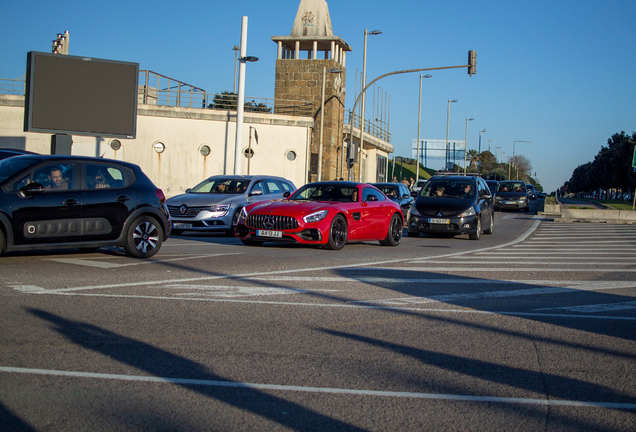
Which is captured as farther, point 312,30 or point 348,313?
point 312,30

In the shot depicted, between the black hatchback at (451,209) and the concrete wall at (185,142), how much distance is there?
756 inches

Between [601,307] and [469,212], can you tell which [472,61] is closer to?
[469,212]

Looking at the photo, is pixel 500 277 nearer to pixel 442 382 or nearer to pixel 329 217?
pixel 329 217

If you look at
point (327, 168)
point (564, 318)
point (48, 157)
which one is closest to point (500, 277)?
point (564, 318)

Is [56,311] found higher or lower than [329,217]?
lower

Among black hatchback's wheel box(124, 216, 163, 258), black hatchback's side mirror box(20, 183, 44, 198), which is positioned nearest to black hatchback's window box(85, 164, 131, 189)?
black hatchback's wheel box(124, 216, 163, 258)

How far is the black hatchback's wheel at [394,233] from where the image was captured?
14546 mm

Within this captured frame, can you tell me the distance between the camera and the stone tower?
3991 cm

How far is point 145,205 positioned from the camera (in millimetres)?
10305

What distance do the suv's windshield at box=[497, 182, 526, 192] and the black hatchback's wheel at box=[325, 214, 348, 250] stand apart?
28147 millimetres

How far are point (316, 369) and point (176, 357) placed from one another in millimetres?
1018

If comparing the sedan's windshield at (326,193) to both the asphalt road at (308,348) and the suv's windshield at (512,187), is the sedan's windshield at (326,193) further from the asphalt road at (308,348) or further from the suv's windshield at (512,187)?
the suv's windshield at (512,187)

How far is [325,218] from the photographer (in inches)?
489

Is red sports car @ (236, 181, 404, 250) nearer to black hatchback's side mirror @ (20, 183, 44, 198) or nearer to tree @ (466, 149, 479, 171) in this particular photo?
black hatchback's side mirror @ (20, 183, 44, 198)
